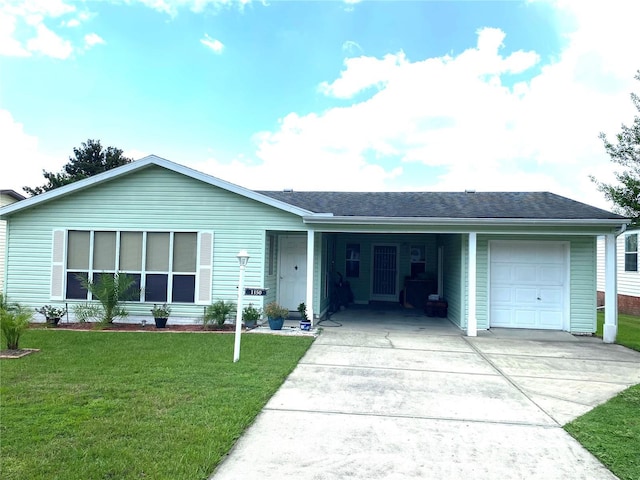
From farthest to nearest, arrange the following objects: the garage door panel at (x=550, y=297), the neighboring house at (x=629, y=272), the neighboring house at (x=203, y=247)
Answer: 1. the neighboring house at (x=629, y=272)
2. the garage door panel at (x=550, y=297)
3. the neighboring house at (x=203, y=247)

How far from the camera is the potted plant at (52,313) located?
9203mm

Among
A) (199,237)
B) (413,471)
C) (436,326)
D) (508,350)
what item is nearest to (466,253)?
(436,326)

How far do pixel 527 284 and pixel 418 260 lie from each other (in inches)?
202

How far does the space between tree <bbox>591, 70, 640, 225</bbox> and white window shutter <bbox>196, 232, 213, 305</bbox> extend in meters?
9.65

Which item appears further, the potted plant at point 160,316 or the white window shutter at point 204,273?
the white window shutter at point 204,273

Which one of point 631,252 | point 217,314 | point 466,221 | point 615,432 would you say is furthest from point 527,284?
point 631,252

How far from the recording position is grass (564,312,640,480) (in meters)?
3.24

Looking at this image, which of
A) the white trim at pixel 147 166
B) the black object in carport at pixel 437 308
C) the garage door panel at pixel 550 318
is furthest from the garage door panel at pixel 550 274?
the white trim at pixel 147 166

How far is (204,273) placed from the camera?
9570mm

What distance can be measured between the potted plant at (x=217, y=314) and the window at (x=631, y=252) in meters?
14.5

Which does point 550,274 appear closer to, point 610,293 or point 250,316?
point 610,293

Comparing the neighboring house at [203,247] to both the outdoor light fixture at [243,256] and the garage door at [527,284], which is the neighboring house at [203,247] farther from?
the outdoor light fixture at [243,256]

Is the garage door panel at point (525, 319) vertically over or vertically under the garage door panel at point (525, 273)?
under

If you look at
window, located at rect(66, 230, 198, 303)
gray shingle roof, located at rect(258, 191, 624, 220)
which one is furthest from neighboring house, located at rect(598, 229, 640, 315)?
window, located at rect(66, 230, 198, 303)
